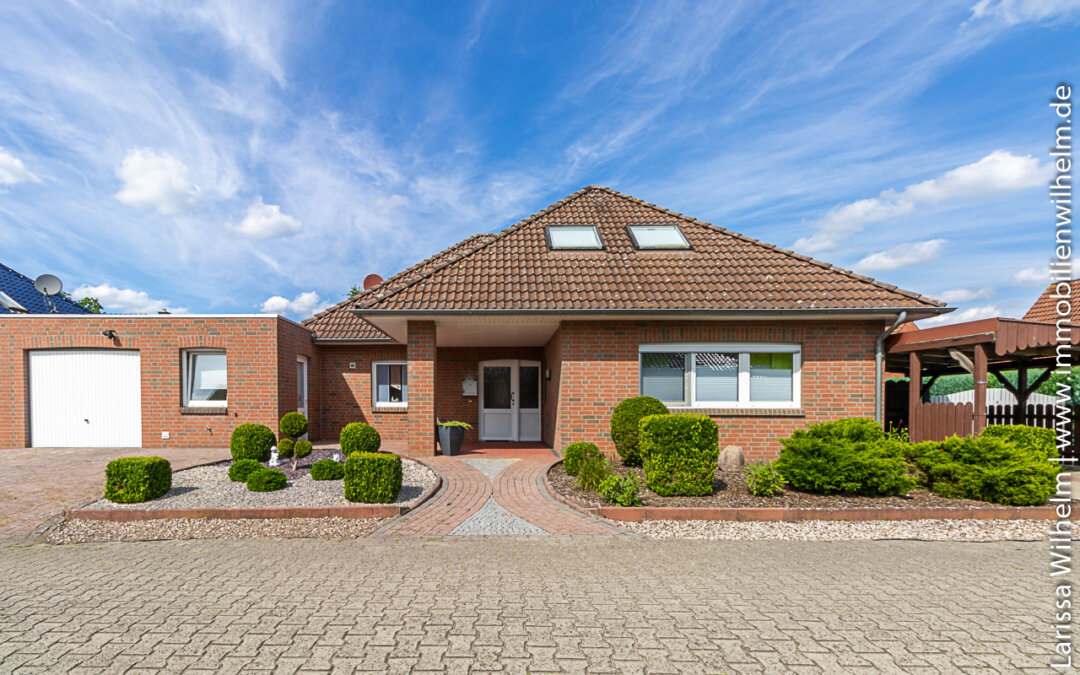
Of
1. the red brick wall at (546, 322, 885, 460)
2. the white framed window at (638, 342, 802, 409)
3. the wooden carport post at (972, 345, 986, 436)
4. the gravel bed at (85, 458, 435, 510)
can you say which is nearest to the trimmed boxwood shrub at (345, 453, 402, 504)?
the gravel bed at (85, 458, 435, 510)

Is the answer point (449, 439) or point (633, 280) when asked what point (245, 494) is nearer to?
point (449, 439)

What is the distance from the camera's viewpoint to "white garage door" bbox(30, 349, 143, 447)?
11.2m

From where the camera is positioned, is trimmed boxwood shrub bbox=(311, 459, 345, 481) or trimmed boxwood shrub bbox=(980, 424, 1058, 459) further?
trimmed boxwood shrub bbox=(311, 459, 345, 481)

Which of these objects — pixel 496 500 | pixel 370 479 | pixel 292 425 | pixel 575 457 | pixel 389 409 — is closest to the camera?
pixel 370 479

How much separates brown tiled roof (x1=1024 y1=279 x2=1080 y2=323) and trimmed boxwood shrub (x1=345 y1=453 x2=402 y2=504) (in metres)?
18.1

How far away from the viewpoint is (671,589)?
3910 millimetres

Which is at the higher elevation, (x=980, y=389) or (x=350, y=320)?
(x=350, y=320)

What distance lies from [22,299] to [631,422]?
21.7 meters

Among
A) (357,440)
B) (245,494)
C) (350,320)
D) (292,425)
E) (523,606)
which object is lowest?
(245,494)

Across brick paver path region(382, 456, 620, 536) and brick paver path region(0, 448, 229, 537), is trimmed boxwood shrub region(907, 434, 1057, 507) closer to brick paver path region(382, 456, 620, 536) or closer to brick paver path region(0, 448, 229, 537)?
brick paver path region(382, 456, 620, 536)

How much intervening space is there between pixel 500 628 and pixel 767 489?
4677 mm

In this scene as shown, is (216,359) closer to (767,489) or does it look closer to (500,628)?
(500,628)

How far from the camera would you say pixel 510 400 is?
43.2ft

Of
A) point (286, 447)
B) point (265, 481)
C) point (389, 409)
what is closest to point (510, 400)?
point (389, 409)
